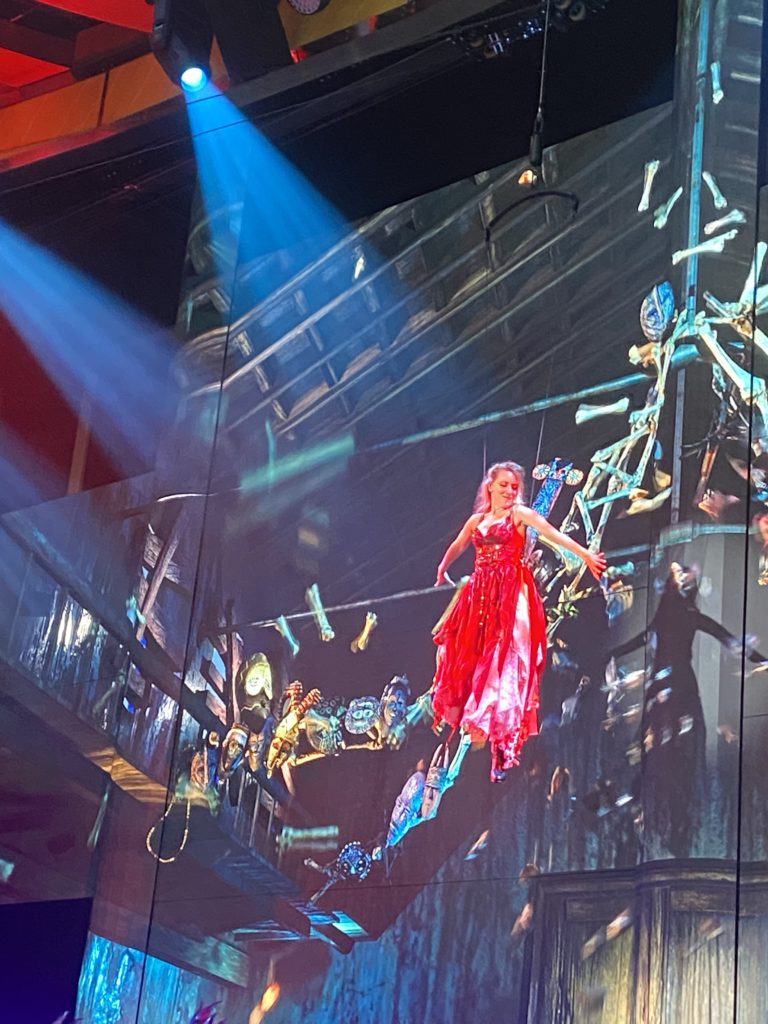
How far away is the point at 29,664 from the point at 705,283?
8.94ft

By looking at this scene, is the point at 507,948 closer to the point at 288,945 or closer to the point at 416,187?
the point at 288,945

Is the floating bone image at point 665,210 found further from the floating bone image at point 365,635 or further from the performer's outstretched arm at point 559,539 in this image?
the floating bone image at point 365,635

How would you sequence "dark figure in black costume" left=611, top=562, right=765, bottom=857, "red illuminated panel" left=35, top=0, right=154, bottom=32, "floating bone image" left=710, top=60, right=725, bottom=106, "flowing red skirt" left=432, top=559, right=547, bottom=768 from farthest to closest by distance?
1. "red illuminated panel" left=35, top=0, right=154, bottom=32
2. "floating bone image" left=710, top=60, right=725, bottom=106
3. "flowing red skirt" left=432, top=559, right=547, bottom=768
4. "dark figure in black costume" left=611, top=562, right=765, bottom=857

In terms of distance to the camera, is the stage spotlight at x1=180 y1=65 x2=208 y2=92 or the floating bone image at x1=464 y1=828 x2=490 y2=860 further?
the stage spotlight at x1=180 y1=65 x2=208 y2=92

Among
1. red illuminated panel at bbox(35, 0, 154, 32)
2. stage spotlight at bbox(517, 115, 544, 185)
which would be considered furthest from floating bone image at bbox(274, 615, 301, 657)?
red illuminated panel at bbox(35, 0, 154, 32)

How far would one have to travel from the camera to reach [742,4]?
4.59 m

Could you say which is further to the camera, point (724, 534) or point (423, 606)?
point (423, 606)

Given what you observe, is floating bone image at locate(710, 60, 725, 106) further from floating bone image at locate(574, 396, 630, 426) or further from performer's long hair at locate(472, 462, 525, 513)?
performer's long hair at locate(472, 462, 525, 513)

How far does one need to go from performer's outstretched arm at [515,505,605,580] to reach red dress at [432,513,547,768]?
43 millimetres

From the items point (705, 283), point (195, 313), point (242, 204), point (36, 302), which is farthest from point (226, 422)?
point (705, 283)

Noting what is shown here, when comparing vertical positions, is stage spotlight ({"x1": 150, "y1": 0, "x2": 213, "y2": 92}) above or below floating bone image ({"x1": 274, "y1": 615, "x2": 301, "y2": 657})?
above

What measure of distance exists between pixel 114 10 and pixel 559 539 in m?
2.99

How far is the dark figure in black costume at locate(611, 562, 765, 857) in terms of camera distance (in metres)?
3.65

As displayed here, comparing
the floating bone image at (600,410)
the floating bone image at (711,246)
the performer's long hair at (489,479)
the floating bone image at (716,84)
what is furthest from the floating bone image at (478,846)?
the floating bone image at (716,84)
